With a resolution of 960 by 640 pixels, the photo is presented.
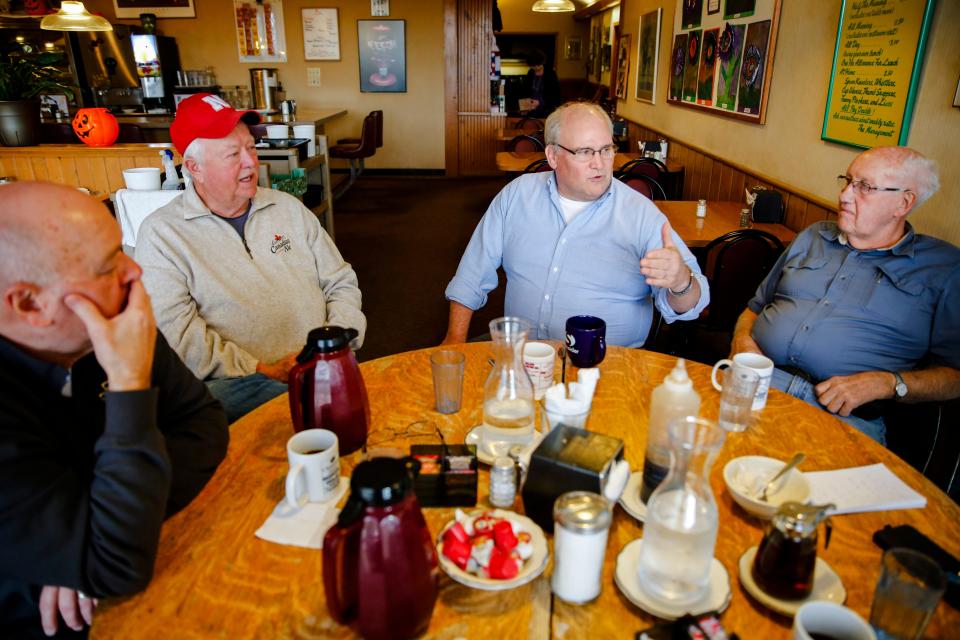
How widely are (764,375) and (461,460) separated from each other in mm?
811

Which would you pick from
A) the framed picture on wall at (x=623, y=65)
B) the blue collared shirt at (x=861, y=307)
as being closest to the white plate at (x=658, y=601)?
the blue collared shirt at (x=861, y=307)

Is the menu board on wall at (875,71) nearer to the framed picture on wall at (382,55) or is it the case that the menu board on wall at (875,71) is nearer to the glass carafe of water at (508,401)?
the glass carafe of water at (508,401)

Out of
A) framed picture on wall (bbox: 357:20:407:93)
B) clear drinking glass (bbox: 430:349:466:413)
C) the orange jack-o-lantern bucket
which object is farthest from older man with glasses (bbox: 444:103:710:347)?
framed picture on wall (bbox: 357:20:407:93)

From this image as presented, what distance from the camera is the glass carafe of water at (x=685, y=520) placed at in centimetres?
90

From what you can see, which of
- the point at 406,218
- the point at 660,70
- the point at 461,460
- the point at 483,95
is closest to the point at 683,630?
the point at 461,460

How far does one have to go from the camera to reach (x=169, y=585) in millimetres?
978

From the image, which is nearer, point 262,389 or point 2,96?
point 262,389

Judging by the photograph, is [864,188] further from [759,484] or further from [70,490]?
[70,490]

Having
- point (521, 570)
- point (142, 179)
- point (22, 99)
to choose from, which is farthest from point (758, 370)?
point (22, 99)

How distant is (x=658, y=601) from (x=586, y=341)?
0.76m

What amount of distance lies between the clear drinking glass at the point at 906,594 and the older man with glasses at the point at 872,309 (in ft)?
3.59

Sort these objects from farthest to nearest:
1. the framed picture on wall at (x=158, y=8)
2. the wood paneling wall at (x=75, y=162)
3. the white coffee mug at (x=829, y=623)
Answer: the framed picture on wall at (x=158, y=8), the wood paneling wall at (x=75, y=162), the white coffee mug at (x=829, y=623)

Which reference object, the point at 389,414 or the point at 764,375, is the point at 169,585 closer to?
the point at 389,414

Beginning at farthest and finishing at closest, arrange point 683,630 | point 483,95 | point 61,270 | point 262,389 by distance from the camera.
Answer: point 483,95
point 262,389
point 61,270
point 683,630
